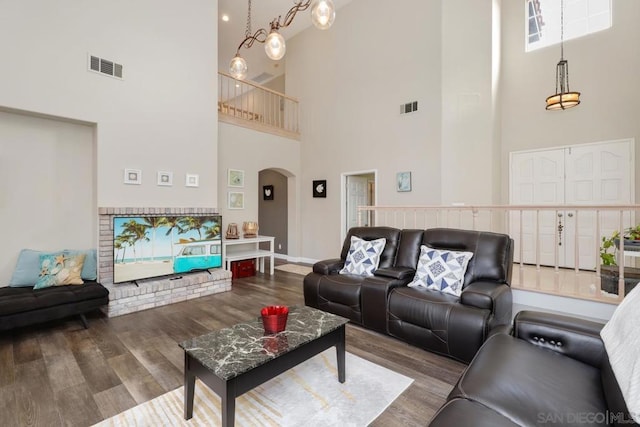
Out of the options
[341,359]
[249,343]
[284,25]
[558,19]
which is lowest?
[341,359]

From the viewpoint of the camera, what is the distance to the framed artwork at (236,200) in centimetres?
583

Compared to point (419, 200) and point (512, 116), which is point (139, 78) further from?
point (512, 116)

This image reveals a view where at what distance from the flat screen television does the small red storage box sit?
30.5 inches

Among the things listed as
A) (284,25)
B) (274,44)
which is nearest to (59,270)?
(274,44)

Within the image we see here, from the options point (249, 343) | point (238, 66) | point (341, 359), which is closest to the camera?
point (249, 343)

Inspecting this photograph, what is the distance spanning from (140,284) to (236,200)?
2516 millimetres

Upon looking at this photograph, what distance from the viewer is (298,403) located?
1.91 m

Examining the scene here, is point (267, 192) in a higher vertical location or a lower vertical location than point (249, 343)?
higher

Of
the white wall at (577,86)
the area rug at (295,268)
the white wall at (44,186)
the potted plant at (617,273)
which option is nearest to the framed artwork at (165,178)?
the white wall at (44,186)

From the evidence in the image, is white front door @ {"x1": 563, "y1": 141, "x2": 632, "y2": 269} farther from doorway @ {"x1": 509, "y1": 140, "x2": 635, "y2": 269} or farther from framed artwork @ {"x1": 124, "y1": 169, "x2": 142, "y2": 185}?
framed artwork @ {"x1": 124, "y1": 169, "x2": 142, "y2": 185}

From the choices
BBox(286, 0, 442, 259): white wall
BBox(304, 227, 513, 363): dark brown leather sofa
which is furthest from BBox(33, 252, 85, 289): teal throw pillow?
BBox(286, 0, 442, 259): white wall

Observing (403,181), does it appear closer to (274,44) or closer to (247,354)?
(274,44)

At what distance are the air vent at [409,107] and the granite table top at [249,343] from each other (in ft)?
15.2

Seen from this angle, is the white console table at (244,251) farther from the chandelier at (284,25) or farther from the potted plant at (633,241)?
the potted plant at (633,241)
